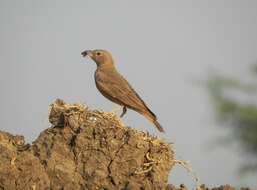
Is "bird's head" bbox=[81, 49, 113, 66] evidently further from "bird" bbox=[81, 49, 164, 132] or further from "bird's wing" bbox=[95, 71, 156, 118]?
"bird's wing" bbox=[95, 71, 156, 118]

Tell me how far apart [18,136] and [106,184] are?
4.24 ft

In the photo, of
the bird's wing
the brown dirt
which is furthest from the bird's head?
the brown dirt

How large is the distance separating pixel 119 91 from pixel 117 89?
0.08 meters

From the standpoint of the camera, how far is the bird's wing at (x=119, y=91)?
1330 cm

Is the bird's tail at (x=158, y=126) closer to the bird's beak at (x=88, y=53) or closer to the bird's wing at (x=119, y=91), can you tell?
the bird's wing at (x=119, y=91)

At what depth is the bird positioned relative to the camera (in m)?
13.1

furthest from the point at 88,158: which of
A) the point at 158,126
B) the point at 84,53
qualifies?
the point at 84,53

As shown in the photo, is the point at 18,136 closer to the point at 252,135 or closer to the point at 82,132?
the point at 82,132

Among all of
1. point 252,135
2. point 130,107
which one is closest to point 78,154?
point 130,107

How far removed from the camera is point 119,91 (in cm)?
1356

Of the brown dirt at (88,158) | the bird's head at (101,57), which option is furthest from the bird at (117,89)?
the brown dirt at (88,158)

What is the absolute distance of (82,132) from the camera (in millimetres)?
9797

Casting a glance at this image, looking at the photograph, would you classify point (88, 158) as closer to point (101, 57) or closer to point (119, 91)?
point (119, 91)

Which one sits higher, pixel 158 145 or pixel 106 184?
pixel 158 145
